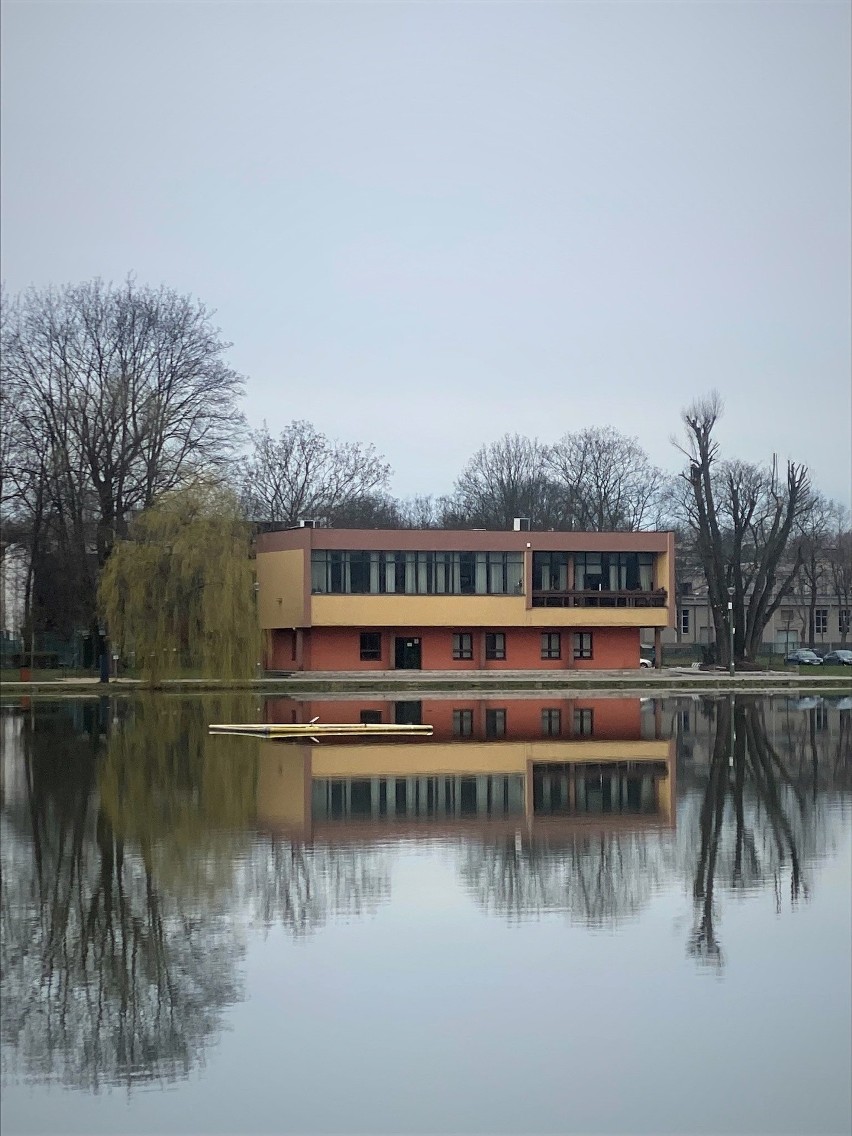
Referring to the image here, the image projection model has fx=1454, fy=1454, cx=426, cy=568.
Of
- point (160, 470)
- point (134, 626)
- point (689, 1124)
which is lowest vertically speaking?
point (689, 1124)

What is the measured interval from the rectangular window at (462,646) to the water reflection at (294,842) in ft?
112

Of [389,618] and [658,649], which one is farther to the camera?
[658,649]

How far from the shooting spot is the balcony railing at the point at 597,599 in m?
75.3

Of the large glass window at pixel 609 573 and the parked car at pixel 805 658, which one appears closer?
the large glass window at pixel 609 573

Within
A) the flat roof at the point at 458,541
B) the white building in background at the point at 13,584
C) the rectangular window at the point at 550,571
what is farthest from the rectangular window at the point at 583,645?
the white building in background at the point at 13,584

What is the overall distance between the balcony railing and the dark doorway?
18872mm

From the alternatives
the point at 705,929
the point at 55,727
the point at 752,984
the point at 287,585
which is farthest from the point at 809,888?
the point at 287,585

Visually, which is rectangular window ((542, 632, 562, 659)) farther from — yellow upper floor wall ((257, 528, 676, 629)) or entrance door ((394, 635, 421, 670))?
entrance door ((394, 635, 421, 670))

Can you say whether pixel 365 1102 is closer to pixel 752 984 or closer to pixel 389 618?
pixel 752 984

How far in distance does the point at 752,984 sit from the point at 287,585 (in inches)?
2435

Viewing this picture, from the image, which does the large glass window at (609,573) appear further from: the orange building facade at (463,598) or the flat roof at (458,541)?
the flat roof at (458,541)

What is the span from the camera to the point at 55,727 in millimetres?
43281

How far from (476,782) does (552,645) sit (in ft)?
159

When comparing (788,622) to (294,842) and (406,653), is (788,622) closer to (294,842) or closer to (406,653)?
(406,653)
